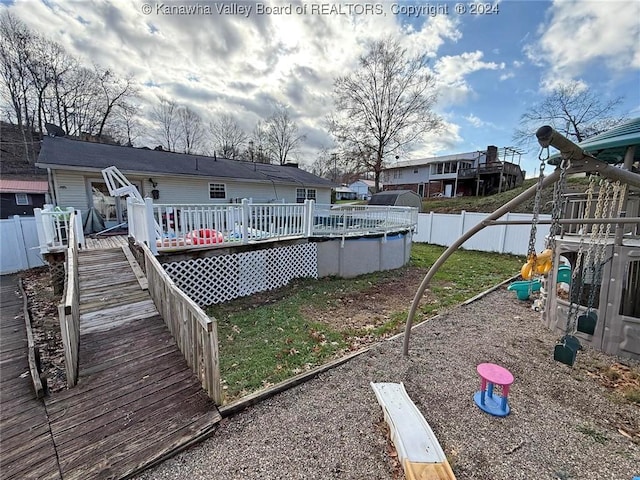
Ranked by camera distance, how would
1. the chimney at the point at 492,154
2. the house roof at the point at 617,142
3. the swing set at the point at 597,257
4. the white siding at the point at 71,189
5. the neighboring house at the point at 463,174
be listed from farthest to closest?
1. the chimney at the point at 492,154
2. the neighboring house at the point at 463,174
3. the white siding at the point at 71,189
4. the house roof at the point at 617,142
5. the swing set at the point at 597,257

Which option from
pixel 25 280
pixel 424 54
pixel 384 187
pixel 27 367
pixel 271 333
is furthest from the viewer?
pixel 384 187

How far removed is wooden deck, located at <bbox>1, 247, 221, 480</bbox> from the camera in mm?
2221

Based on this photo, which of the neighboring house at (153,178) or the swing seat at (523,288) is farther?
the neighboring house at (153,178)

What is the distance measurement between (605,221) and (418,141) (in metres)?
24.8

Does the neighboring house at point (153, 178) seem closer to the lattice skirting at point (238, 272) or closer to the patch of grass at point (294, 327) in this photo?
the lattice skirting at point (238, 272)

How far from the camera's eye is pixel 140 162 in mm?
11469

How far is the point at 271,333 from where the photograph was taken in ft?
15.6

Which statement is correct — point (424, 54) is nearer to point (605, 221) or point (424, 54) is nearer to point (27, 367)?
point (605, 221)

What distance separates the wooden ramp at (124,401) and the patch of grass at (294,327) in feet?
1.88

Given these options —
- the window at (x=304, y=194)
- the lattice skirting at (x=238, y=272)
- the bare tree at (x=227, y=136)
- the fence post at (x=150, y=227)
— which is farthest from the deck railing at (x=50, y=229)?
the bare tree at (x=227, y=136)

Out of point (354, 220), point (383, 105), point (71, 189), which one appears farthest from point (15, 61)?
point (354, 220)

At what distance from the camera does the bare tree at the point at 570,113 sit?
20.8 m

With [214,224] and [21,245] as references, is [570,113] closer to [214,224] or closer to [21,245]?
[214,224]

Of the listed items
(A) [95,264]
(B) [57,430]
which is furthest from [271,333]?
(A) [95,264]
